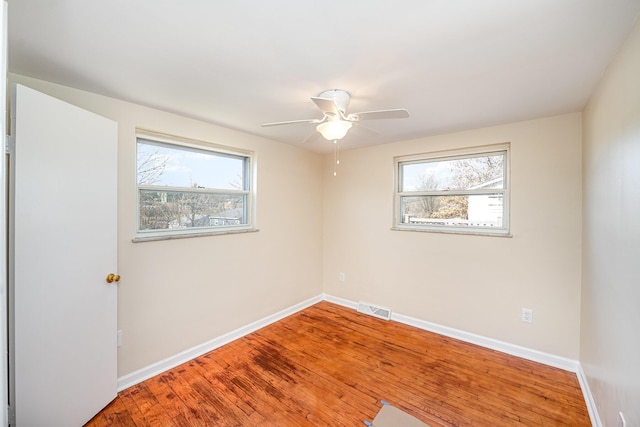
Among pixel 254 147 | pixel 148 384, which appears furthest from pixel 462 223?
pixel 148 384

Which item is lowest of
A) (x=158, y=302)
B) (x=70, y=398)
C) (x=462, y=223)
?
(x=70, y=398)

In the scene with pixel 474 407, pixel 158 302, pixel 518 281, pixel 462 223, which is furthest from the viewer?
pixel 462 223

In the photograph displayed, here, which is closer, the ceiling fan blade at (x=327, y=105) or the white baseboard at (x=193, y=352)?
the ceiling fan blade at (x=327, y=105)

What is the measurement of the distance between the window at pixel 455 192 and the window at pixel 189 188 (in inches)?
78.7

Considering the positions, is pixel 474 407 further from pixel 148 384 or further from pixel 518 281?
pixel 148 384

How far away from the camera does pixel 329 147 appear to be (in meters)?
3.69

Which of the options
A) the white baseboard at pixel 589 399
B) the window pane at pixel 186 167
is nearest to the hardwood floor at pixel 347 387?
the white baseboard at pixel 589 399

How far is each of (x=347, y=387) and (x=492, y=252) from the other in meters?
1.98

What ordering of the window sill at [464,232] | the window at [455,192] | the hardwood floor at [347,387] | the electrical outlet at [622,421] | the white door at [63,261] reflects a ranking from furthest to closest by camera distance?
the window at [455,192], the window sill at [464,232], the hardwood floor at [347,387], the white door at [63,261], the electrical outlet at [622,421]

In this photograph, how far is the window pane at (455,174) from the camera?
286 centimetres

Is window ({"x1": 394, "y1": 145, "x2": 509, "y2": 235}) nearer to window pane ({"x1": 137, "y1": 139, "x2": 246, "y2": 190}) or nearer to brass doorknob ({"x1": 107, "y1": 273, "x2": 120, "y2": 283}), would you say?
window pane ({"x1": 137, "y1": 139, "x2": 246, "y2": 190})

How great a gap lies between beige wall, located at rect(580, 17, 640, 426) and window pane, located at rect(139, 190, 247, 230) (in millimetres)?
3079

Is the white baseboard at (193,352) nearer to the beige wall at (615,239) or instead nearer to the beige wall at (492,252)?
the beige wall at (492,252)

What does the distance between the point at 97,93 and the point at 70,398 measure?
2.11m
